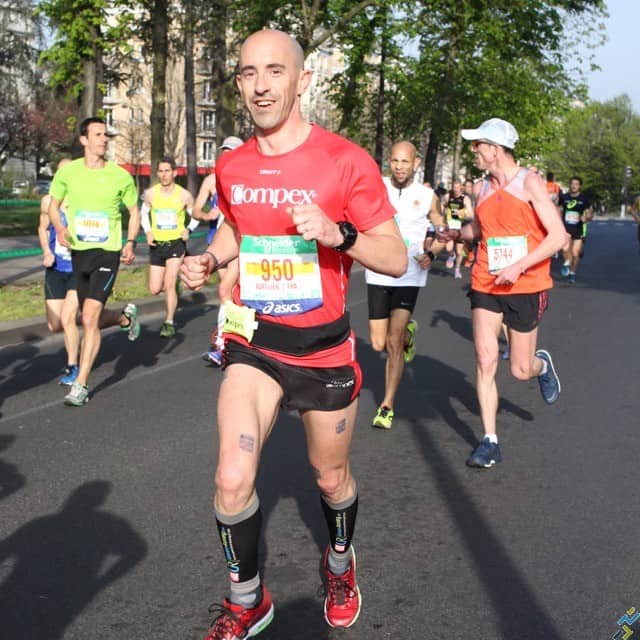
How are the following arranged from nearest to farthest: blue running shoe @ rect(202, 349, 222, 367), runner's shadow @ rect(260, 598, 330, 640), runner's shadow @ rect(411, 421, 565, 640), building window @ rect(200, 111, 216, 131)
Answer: runner's shadow @ rect(260, 598, 330, 640) < runner's shadow @ rect(411, 421, 565, 640) < blue running shoe @ rect(202, 349, 222, 367) < building window @ rect(200, 111, 216, 131)

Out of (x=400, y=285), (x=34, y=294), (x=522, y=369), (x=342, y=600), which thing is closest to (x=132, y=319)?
(x=400, y=285)

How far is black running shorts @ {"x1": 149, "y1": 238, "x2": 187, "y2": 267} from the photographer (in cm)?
1136

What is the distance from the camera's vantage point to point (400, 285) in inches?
282

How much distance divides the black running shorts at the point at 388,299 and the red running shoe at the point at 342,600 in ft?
11.6

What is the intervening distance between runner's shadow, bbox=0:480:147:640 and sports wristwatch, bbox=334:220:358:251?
173 cm

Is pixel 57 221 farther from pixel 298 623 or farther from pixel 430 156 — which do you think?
pixel 430 156

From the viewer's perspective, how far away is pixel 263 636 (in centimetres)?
358

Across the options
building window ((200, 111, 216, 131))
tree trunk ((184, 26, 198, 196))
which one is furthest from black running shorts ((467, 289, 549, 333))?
building window ((200, 111, 216, 131))

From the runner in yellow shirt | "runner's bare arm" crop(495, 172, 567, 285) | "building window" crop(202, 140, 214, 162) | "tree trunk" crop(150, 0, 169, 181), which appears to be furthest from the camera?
"building window" crop(202, 140, 214, 162)

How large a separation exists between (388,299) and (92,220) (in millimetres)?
2546

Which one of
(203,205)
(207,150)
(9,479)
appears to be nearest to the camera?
(9,479)

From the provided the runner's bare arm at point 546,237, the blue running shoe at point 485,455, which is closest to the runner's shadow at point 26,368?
the blue running shoe at point 485,455

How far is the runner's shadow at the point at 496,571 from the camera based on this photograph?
3.72 metres

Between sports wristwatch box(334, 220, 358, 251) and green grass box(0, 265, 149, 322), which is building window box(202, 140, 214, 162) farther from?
sports wristwatch box(334, 220, 358, 251)
